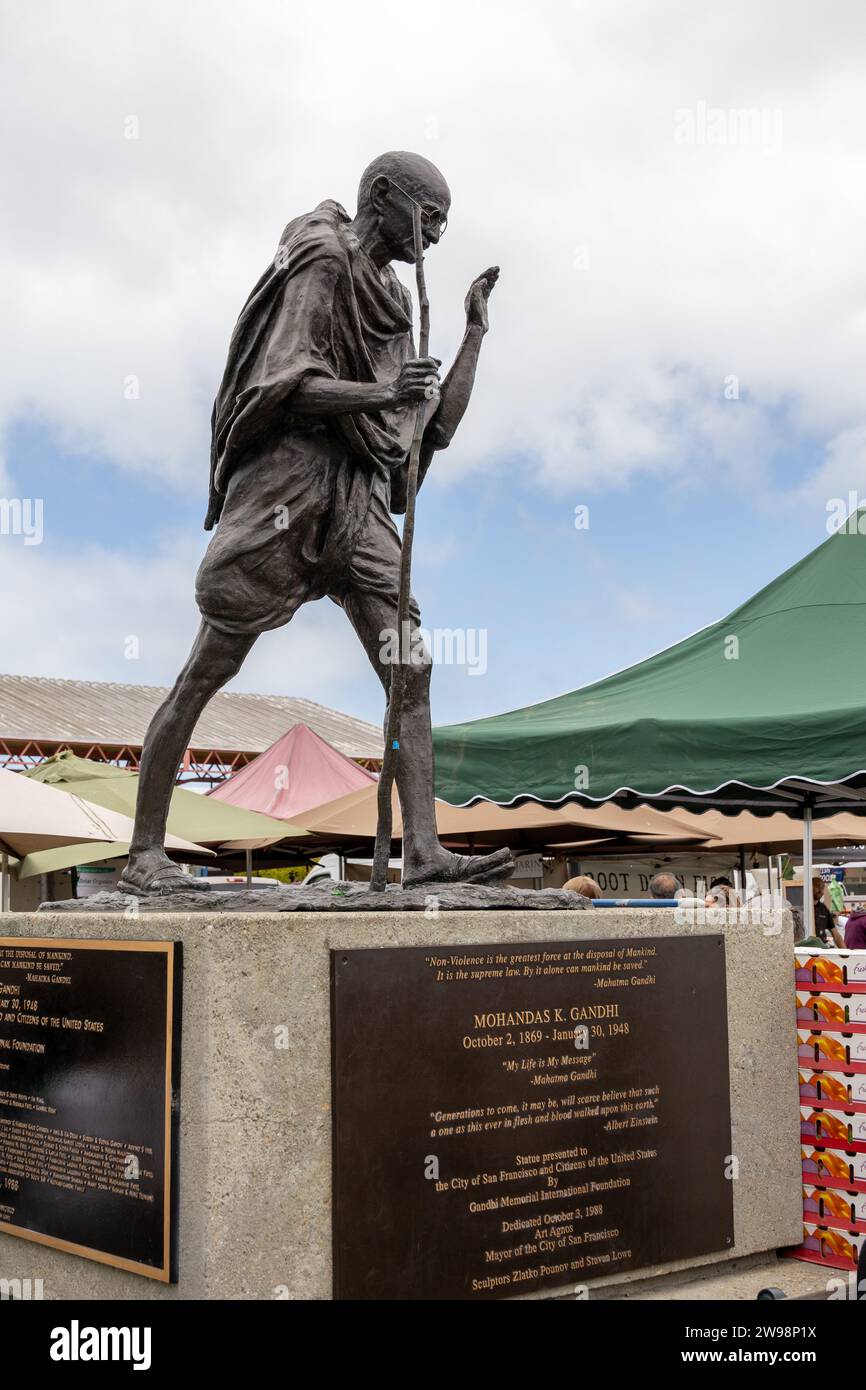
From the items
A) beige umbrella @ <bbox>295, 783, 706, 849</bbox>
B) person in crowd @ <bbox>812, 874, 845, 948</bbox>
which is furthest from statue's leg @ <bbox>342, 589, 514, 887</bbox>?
person in crowd @ <bbox>812, 874, 845, 948</bbox>

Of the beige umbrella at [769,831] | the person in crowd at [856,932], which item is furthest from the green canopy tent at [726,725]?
the beige umbrella at [769,831]

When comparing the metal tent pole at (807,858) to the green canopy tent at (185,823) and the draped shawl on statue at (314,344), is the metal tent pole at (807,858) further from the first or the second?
the green canopy tent at (185,823)

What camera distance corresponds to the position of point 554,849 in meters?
10.8

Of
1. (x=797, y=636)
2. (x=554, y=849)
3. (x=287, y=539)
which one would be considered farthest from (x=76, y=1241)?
(x=554, y=849)

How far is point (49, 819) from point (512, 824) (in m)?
3.10

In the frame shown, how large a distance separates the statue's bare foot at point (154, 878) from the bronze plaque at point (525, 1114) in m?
0.83

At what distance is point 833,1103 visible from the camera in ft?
13.6

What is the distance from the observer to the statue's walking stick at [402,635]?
3736mm

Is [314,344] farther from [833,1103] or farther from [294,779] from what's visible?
[294,779]

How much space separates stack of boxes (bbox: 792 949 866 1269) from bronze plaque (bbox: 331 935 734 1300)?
380mm

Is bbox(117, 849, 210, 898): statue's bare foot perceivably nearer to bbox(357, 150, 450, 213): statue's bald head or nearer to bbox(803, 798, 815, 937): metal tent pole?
bbox(357, 150, 450, 213): statue's bald head

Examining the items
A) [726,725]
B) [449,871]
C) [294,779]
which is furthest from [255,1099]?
[294,779]

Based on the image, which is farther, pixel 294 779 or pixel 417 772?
pixel 294 779

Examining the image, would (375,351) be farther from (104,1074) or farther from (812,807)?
(812,807)
